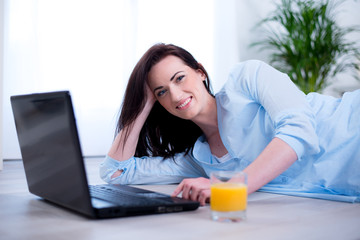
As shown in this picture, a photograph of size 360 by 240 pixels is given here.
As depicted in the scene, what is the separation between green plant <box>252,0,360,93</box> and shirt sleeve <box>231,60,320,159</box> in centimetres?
290

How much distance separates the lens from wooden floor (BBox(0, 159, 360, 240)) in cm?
79

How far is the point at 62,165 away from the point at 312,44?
12.5 feet

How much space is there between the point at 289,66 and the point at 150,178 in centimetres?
316

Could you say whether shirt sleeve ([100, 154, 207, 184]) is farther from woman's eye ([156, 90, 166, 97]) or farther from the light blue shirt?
woman's eye ([156, 90, 166, 97])

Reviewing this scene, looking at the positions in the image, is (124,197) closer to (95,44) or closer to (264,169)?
(264,169)

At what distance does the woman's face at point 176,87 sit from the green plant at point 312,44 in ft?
9.25

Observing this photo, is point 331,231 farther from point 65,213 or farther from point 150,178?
point 150,178

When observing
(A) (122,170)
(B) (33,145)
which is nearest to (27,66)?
(A) (122,170)

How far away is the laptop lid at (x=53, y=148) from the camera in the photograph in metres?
0.83

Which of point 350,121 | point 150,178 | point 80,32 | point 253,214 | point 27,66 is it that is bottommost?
point 150,178

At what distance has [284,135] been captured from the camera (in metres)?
1.20

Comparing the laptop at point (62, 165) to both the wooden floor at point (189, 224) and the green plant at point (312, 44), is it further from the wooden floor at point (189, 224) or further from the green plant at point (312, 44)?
the green plant at point (312, 44)

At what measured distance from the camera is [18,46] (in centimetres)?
331

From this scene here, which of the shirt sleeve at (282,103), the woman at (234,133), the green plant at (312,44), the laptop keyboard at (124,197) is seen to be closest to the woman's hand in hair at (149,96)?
the woman at (234,133)
